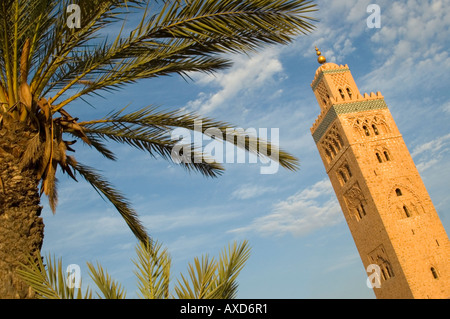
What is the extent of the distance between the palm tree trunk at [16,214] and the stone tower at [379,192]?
19.3 meters

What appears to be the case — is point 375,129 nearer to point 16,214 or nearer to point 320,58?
point 320,58

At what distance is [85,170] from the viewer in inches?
197

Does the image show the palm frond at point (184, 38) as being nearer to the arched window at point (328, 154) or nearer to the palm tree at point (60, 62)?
the palm tree at point (60, 62)

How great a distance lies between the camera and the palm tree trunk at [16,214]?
117 inches

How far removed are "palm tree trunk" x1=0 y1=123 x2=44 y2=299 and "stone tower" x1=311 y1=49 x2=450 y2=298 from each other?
63.4ft

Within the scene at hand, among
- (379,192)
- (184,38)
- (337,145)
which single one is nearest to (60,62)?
(184,38)

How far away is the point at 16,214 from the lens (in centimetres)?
329

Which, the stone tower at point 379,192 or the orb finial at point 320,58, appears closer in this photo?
the stone tower at point 379,192

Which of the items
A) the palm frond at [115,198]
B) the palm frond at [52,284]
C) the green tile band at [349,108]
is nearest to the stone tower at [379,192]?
the green tile band at [349,108]

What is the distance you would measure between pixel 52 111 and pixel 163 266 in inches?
93.5

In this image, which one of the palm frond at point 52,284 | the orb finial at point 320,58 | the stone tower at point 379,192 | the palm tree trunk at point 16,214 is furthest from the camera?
the orb finial at point 320,58
